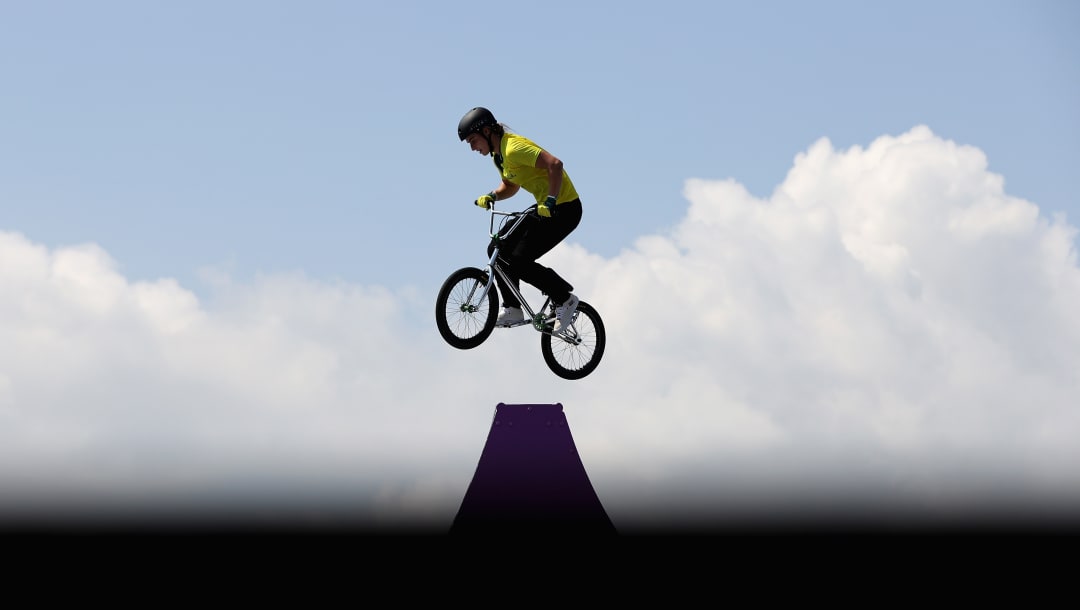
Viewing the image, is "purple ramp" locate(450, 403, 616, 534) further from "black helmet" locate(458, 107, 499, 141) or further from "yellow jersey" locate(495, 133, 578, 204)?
"black helmet" locate(458, 107, 499, 141)

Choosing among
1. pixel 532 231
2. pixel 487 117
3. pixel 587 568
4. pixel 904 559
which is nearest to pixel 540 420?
pixel 587 568

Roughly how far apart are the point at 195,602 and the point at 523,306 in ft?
14.2

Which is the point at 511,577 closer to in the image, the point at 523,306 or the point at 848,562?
the point at 523,306

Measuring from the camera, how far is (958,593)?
9.61 metres

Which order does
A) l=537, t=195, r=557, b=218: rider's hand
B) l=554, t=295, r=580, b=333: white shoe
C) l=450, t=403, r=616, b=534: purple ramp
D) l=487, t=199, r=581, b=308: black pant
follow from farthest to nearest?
l=554, t=295, r=580, b=333: white shoe
l=487, t=199, r=581, b=308: black pant
l=537, t=195, r=557, b=218: rider's hand
l=450, t=403, r=616, b=534: purple ramp

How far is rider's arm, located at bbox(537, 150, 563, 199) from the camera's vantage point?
10.7 meters

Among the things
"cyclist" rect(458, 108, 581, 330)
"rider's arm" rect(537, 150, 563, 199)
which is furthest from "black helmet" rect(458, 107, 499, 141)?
"rider's arm" rect(537, 150, 563, 199)

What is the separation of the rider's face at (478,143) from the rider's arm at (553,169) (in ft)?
1.98

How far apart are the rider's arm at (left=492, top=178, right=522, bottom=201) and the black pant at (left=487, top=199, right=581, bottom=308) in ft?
1.26

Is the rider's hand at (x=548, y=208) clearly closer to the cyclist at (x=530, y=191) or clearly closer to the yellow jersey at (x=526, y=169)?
the cyclist at (x=530, y=191)

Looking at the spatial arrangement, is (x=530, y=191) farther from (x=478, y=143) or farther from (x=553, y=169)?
(x=478, y=143)

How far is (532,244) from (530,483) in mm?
2641

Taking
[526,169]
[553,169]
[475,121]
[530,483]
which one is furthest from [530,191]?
[530,483]

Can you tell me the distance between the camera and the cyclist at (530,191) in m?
10.8
